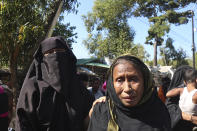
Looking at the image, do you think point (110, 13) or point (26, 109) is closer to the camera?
point (26, 109)

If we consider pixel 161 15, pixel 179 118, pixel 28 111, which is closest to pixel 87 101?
pixel 28 111

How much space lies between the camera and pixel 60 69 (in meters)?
1.94

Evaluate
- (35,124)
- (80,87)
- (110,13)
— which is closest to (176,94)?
(80,87)

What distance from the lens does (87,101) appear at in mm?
1955

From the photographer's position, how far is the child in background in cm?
254

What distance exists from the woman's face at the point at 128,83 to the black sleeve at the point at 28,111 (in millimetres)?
733

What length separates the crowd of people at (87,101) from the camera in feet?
4.40

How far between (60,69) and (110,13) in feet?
76.5

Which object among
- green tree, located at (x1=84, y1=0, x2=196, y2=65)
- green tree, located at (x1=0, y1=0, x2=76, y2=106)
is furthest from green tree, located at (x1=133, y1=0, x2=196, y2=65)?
green tree, located at (x1=0, y1=0, x2=76, y2=106)

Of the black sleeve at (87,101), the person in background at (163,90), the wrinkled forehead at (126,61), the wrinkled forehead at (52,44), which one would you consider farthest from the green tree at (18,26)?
the wrinkled forehead at (126,61)

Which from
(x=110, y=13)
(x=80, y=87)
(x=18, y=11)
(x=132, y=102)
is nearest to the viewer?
(x=132, y=102)

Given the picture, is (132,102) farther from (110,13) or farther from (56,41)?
(110,13)

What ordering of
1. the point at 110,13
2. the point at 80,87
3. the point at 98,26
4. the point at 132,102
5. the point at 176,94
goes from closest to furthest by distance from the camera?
the point at 132,102 → the point at 80,87 → the point at 176,94 → the point at 110,13 → the point at 98,26

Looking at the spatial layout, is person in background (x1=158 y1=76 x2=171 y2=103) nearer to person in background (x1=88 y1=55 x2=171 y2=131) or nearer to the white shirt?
the white shirt
